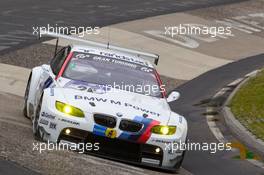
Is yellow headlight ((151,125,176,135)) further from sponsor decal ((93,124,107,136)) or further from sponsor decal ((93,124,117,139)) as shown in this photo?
sponsor decal ((93,124,107,136))

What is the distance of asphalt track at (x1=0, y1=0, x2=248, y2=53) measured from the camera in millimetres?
23825

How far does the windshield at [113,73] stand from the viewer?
11.9 m

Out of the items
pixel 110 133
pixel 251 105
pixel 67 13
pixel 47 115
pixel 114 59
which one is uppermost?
pixel 114 59

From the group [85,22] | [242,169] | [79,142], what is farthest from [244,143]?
[85,22]

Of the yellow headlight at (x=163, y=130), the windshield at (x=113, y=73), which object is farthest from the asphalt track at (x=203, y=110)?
the windshield at (x=113, y=73)

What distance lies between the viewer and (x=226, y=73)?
22625mm

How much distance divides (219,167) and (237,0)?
25.4 meters

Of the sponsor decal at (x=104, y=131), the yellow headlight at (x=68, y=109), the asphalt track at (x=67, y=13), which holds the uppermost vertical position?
the yellow headlight at (x=68, y=109)

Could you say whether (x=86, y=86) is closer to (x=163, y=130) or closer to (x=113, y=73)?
(x=113, y=73)

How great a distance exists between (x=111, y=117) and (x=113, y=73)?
1.69 m

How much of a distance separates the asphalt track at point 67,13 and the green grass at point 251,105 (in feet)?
21.5

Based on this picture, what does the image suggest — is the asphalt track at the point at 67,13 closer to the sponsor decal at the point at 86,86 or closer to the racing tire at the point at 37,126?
the sponsor decal at the point at 86,86

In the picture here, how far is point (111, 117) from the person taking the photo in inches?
416

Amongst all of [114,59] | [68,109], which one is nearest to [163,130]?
[68,109]
